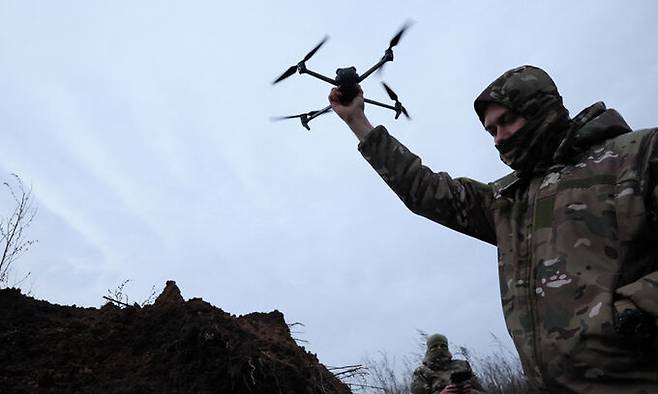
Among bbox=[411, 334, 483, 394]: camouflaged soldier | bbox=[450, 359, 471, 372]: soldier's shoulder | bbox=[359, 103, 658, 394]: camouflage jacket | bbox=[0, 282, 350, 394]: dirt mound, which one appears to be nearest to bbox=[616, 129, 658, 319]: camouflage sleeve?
bbox=[359, 103, 658, 394]: camouflage jacket

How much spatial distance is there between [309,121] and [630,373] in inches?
71.5

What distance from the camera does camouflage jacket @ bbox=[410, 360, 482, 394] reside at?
7375 millimetres

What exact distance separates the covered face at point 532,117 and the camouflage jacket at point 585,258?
7 centimetres

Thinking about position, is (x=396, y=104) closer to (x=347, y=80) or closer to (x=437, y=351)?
(x=347, y=80)

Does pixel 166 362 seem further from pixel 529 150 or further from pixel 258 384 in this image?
pixel 529 150

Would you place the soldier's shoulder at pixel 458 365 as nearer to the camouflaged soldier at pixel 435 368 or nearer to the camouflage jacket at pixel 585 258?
the camouflaged soldier at pixel 435 368

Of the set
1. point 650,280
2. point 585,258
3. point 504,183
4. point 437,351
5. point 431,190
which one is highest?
point 437,351

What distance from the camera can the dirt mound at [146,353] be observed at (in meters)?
4.52

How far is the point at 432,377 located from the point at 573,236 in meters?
6.53

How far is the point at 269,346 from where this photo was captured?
541cm

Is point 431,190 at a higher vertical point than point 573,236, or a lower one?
higher

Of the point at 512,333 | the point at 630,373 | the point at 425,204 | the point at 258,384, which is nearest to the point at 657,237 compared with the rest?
the point at 630,373

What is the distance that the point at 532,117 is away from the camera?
187cm

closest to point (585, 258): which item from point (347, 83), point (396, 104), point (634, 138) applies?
point (634, 138)
